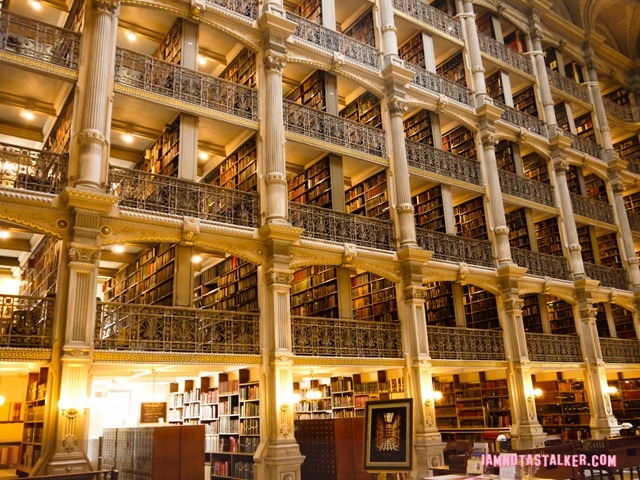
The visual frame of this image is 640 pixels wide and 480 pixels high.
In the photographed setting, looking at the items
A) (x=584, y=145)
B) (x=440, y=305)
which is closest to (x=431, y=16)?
(x=584, y=145)

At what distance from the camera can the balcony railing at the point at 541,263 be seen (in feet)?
45.7

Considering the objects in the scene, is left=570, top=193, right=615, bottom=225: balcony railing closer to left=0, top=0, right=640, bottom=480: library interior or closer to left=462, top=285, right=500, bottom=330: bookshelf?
left=0, top=0, right=640, bottom=480: library interior

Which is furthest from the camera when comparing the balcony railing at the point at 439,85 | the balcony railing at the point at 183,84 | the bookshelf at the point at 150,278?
the balcony railing at the point at 439,85

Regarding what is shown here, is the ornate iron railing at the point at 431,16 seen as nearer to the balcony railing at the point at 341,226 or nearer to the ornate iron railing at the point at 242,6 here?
the ornate iron railing at the point at 242,6

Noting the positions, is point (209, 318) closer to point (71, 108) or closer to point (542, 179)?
point (71, 108)

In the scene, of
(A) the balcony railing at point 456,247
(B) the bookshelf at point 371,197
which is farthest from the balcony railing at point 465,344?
(B) the bookshelf at point 371,197

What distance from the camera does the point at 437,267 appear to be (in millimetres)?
11711

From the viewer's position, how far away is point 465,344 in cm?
1196

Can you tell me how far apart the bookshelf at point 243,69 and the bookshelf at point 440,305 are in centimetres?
592

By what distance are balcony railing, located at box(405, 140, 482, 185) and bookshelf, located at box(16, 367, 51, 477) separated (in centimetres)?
820

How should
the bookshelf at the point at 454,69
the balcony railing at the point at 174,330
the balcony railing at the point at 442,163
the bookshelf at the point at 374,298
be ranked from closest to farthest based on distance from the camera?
1. the balcony railing at the point at 174,330
2. the bookshelf at the point at 374,298
3. the balcony railing at the point at 442,163
4. the bookshelf at the point at 454,69

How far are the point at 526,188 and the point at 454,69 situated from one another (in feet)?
12.0

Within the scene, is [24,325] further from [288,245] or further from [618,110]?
[618,110]

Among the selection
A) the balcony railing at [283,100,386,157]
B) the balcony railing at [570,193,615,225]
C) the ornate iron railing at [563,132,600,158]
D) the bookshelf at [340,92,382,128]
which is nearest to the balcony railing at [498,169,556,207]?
the balcony railing at [570,193,615,225]
